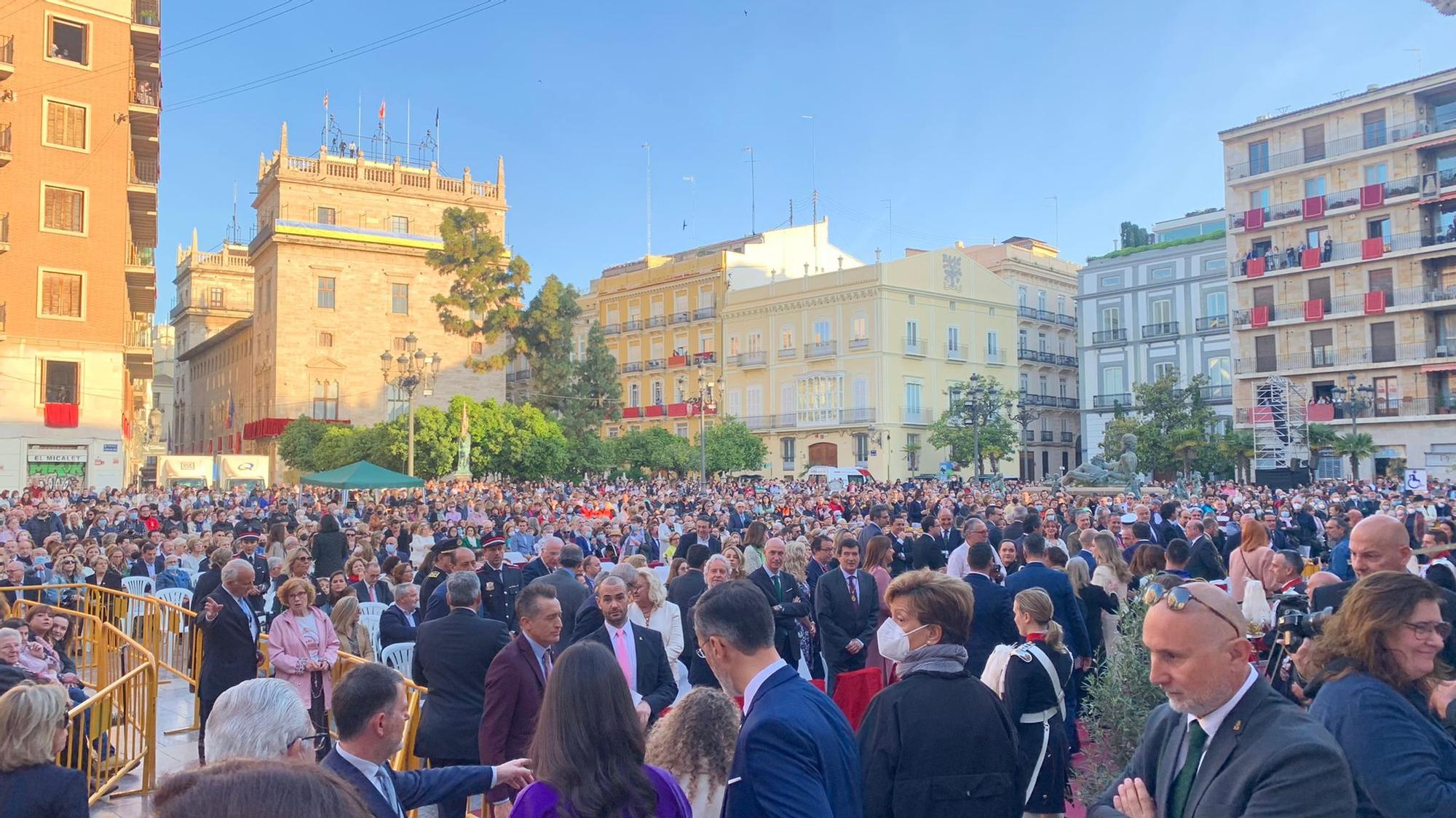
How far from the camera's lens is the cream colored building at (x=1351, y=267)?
41.7 m

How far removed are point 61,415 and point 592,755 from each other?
36316mm

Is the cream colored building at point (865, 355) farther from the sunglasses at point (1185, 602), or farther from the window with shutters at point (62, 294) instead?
the sunglasses at point (1185, 602)

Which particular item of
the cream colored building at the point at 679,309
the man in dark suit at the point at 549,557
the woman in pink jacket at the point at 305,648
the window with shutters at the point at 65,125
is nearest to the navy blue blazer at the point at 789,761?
the woman in pink jacket at the point at 305,648

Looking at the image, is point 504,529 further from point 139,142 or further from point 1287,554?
point 139,142

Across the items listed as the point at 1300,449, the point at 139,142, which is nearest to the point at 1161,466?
the point at 1300,449

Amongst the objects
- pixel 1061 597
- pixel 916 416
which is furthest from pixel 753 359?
pixel 1061 597

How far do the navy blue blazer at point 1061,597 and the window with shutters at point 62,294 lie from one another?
35315 mm

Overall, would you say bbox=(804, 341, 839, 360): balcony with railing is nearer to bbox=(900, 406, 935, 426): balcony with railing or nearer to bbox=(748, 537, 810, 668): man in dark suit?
bbox=(900, 406, 935, 426): balcony with railing

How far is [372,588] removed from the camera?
32.1 ft

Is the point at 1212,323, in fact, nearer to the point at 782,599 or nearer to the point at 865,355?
the point at 865,355

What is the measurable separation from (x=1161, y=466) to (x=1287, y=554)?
3813 cm

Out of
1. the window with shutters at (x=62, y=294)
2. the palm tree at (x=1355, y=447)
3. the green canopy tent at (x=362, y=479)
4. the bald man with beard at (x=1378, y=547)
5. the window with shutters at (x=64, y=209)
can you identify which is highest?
the window with shutters at (x=64, y=209)

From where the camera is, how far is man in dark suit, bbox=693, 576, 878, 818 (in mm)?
2754

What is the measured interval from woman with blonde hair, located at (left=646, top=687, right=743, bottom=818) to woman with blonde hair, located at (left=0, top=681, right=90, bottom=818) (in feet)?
6.84
